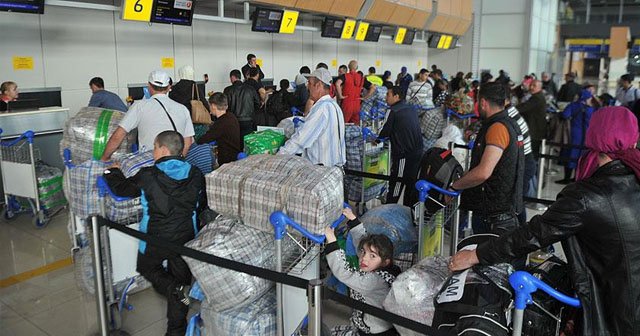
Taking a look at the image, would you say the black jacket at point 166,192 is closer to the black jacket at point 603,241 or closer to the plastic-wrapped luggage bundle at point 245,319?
the plastic-wrapped luggage bundle at point 245,319

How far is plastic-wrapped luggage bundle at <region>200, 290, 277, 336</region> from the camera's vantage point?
9.72 feet

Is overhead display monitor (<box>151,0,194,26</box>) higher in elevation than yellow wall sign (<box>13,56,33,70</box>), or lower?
higher

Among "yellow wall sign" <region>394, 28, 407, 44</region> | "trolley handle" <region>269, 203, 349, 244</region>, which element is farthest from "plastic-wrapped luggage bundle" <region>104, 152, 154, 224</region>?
"yellow wall sign" <region>394, 28, 407, 44</region>

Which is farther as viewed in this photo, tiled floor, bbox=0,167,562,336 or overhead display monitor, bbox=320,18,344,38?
overhead display monitor, bbox=320,18,344,38

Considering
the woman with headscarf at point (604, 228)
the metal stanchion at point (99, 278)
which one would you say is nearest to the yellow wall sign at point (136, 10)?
the metal stanchion at point (99, 278)

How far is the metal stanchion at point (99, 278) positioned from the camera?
10.6ft

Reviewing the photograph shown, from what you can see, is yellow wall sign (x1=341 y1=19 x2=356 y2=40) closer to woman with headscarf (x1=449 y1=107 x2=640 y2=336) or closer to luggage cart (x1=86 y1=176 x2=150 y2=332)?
luggage cart (x1=86 y1=176 x2=150 y2=332)

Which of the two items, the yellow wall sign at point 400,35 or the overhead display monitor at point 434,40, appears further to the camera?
the overhead display monitor at point 434,40

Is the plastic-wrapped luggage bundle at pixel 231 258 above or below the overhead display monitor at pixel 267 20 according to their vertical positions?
below

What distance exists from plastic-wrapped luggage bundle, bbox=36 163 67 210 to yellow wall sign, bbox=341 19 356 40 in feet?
27.7

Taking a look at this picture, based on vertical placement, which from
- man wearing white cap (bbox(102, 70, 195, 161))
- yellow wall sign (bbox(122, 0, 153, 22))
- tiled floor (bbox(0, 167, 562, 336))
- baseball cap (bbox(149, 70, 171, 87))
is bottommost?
tiled floor (bbox(0, 167, 562, 336))

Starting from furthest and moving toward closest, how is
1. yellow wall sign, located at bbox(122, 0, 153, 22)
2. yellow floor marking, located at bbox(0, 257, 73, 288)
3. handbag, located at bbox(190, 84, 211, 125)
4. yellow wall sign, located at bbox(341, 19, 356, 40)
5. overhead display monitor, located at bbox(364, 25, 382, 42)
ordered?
overhead display monitor, located at bbox(364, 25, 382, 42) → yellow wall sign, located at bbox(341, 19, 356, 40) → yellow wall sign, located at bbox(122, 0, 153, 22) → handbag, located at bbox(190, 84, 211, 125) → yellow floor marking, located at bbox(0, 257, 73, 288)

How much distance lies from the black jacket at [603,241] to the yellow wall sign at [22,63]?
7.84m

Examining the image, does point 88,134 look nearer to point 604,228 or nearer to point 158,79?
point 158,79
